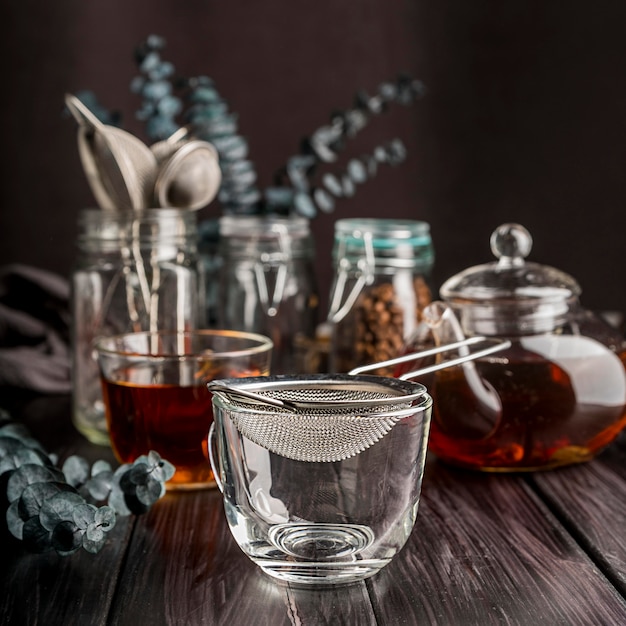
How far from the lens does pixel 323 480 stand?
1.85 ft

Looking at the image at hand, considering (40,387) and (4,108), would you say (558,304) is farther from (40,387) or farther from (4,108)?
(4,108)

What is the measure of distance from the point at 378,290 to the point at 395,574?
1.42 feet

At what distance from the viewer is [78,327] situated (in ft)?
3.26

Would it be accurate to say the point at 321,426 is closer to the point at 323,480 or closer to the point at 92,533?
the point at 323,480

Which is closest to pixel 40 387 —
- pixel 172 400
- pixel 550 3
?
pixel 172 400

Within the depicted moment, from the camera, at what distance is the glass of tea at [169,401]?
0.76m

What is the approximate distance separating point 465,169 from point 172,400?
1.06 meters

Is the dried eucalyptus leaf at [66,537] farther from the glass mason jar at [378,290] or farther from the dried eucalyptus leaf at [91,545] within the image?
the glass mason jar at [378,290]

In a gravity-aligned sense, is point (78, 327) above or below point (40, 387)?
above

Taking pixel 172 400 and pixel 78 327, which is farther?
pixel 78 327

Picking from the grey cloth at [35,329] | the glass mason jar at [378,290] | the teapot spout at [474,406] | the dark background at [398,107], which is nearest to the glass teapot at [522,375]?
the teapot spout at [474,406]

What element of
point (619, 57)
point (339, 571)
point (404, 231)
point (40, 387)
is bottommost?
point (40, 387)

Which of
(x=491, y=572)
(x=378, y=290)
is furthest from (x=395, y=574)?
(x=378, y=290)

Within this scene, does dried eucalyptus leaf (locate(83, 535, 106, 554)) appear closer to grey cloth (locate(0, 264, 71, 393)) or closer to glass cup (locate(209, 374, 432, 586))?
glass cup (locate(209, 374, 432, 586))
